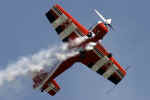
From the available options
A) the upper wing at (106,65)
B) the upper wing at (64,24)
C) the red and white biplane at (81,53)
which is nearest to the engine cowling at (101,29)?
the red and white biplane at (81,53)

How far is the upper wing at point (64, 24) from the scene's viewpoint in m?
63.9

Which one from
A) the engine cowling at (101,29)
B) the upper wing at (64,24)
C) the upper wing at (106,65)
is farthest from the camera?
the upper wing at (106,65)

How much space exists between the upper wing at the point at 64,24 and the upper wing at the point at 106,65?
335 cm

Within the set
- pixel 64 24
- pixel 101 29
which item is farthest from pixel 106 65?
pixel 64 24

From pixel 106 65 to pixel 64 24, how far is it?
8.35 metres

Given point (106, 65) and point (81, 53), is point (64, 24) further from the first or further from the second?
point (106, 65)

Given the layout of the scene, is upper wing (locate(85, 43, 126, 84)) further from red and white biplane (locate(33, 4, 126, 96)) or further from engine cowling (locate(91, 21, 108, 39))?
engine cowling (locate(91, 21, 108, 39))

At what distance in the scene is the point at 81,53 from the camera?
6350cm

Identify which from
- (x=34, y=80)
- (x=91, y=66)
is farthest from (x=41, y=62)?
(x=91, y=66)

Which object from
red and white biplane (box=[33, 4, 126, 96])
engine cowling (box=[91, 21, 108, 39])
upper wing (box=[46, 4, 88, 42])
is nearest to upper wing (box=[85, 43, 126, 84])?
red and white biplane (box=[33, 4, 126, 96])

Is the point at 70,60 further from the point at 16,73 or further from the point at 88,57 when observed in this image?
the point at 16,73

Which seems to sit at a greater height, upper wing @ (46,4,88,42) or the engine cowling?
upper wing @ (46,4,88,42)

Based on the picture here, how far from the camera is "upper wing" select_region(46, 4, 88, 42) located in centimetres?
6391

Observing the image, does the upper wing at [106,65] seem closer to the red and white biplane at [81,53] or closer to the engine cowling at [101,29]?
the red and white biplane at [81,53]
